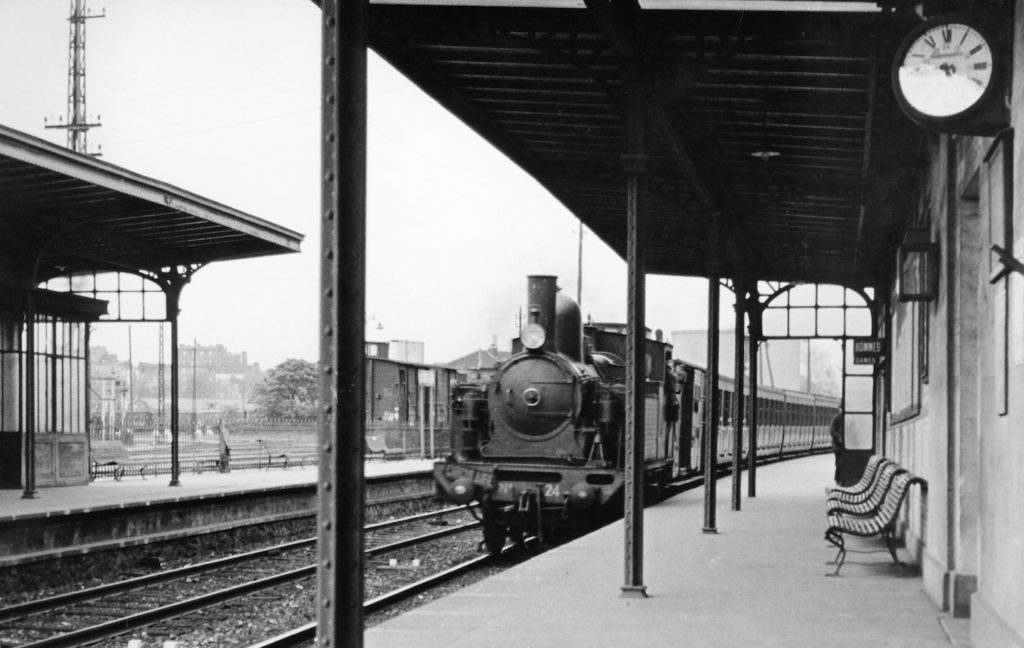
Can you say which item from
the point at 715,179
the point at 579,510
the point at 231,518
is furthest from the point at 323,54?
the point at 231,518

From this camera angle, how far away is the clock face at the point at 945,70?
4.90m

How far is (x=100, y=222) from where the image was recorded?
16.1m

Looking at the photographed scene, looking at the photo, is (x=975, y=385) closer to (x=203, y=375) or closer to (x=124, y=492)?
(x=124, y=492)

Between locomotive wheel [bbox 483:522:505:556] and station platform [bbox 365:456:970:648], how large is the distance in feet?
4.43

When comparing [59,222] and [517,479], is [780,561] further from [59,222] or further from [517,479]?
[59,222]

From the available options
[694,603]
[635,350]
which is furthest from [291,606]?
[635,350]

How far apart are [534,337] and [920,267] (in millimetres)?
6332

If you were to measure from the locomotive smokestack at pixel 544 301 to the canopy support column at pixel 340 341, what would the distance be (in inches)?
362

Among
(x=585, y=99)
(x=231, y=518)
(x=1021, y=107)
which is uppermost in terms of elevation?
(x=585, y=99)

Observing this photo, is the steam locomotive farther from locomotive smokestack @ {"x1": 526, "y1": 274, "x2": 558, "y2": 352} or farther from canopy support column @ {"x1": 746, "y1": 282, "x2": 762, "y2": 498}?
canopy support column @ {"x1": 746, "y1": 282, "x2": 762, "y2": 498}

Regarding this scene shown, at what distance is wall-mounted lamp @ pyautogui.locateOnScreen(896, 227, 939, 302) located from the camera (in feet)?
24.8

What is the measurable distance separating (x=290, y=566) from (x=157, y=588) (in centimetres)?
184

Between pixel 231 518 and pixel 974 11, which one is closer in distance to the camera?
pixel 974 11

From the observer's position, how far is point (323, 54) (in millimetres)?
4188
